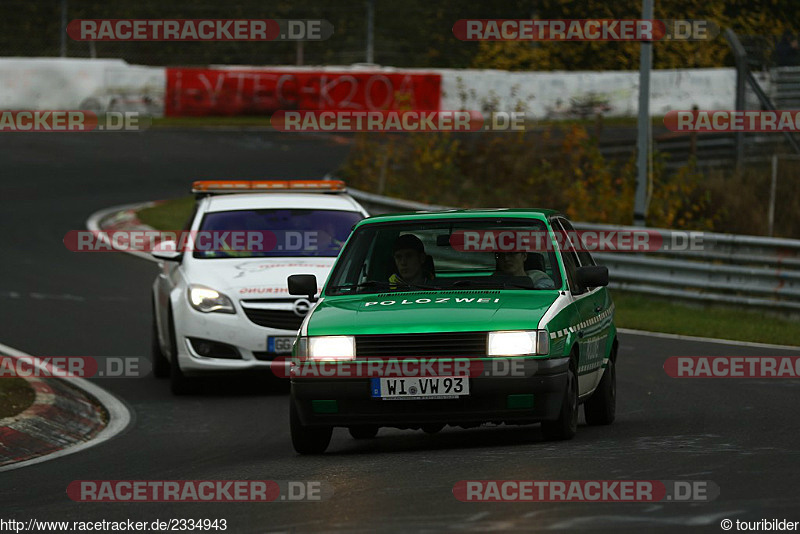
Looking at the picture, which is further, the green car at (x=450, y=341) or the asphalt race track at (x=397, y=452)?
the green car at (x=450, y=341)

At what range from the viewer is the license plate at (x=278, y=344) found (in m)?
13.6

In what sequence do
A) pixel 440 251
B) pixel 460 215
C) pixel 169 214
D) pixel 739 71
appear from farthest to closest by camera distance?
Result: pixel 739 71, pixel 169 214, pixel 440 251, pixel 460 215

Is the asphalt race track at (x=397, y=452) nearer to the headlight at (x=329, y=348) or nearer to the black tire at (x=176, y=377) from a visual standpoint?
the black tire at (x=176, y=377)

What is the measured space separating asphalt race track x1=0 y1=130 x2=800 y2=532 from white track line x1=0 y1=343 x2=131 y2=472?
0.12 m

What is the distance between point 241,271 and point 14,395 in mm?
2382

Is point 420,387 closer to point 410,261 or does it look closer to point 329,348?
point 329,348

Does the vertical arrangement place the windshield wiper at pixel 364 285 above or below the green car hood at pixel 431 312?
above

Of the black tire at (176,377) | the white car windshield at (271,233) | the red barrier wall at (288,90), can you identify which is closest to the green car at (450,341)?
the black tire at (176,377)

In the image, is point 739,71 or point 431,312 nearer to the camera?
point 431,312

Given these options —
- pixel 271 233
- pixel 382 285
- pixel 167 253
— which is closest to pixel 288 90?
pixel 271 233

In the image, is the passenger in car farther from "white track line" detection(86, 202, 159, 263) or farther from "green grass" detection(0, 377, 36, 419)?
"white track line" detection(86, 202, 159, 263)

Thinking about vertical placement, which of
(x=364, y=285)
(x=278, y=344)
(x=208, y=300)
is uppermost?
(x=364, y=285)

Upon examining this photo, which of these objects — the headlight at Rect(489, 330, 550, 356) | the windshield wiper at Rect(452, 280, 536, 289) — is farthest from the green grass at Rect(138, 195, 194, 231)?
the headlight at Rect(489, 330, 550, 356)

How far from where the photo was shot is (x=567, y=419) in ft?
A: 32.2
